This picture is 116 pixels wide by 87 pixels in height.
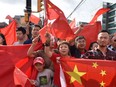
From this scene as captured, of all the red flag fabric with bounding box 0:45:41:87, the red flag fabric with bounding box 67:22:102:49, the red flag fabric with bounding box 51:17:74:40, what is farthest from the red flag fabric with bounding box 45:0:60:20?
the red flag fabric with bounding box 67:22:102:49

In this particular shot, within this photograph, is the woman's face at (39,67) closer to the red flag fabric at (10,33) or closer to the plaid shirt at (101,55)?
the plaid shirt at (101,55)

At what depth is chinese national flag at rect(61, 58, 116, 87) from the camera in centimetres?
619

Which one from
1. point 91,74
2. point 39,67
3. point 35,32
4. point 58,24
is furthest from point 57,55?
point 35,32

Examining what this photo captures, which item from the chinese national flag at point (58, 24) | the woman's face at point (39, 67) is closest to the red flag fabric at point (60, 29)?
the chinese national flag at point (58, 24)

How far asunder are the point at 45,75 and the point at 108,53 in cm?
120

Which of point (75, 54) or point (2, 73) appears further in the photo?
point (75, 54)

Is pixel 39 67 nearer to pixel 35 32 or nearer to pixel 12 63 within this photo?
pixel 12 63

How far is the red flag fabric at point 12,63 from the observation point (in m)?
6.71

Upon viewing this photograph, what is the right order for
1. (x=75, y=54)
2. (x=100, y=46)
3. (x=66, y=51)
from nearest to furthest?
1. (x=100, y=46)
2. (x=66, y=51)
3. (x=75, y=54)

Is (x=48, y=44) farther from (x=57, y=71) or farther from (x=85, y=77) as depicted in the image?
(x=85, y=77)

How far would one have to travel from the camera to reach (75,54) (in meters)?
7.46

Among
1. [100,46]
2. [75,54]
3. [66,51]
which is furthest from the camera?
[75,54]

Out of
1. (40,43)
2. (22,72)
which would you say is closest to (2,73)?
(22,72)

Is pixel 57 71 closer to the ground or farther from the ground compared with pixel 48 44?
closer to the ground
